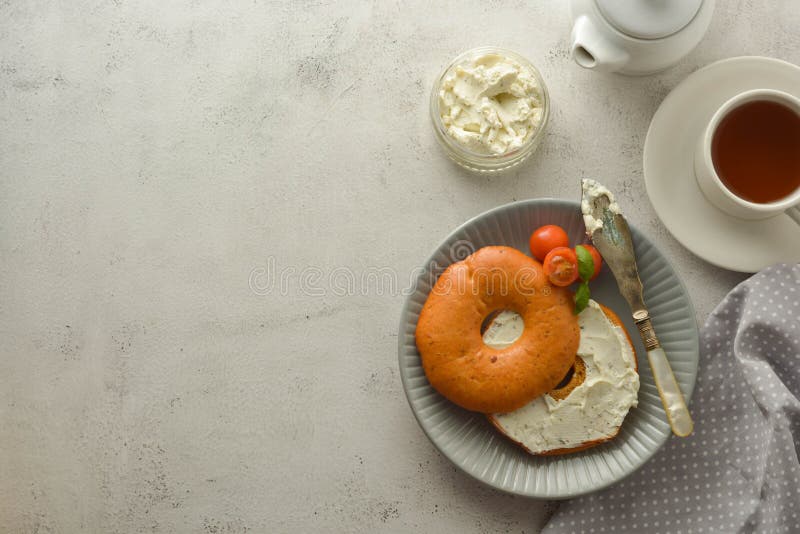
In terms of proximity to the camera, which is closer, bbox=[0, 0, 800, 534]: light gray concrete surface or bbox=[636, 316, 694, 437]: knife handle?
bbox=[636, 316, 694, 437]: knife handle

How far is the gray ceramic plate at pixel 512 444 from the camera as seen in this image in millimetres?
1294

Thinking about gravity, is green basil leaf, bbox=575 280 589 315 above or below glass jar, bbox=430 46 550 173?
below

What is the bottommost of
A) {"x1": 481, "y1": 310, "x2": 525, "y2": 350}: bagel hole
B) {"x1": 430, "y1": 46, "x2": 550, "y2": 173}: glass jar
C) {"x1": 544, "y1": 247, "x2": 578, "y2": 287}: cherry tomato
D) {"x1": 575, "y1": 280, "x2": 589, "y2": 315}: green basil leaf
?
{"x1": 481, "y1": 310, "x2": 525, "y2": 350}: bagel hole

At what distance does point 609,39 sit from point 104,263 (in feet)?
3.74

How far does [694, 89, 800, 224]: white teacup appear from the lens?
124 centimetres

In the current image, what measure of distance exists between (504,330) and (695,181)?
0.48 meters

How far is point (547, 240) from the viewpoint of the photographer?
131 centimetres

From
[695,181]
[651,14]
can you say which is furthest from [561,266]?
[651,14]

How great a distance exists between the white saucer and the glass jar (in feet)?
0.72

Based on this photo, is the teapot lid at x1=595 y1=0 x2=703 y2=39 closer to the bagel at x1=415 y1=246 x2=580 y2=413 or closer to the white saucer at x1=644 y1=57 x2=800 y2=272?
the white saucer at x1=644 y1=57 x2=800 y2=272

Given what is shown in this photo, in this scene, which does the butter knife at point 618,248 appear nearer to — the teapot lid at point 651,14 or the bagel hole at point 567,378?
the bagel hole at point 567,378

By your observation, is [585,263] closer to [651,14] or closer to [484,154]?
[484,154]

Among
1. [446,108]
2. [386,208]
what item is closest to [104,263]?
[386,208]

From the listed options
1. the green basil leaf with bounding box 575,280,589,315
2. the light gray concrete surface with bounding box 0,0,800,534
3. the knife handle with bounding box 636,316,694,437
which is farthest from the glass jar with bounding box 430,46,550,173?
the knife handle with bounding box 636,316,694,437
